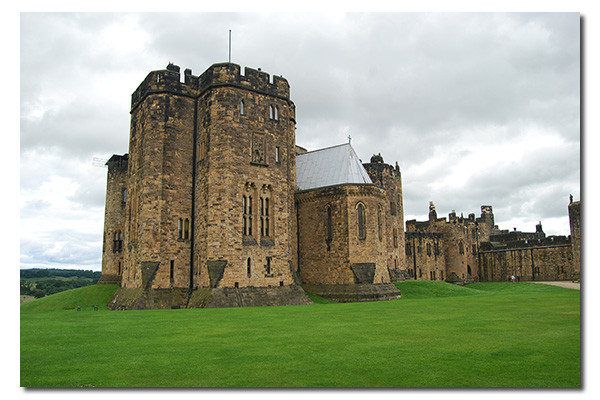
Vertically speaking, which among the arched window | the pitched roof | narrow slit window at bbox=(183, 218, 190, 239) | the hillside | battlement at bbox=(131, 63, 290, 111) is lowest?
the hillside

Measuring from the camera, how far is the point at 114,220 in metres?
45.6

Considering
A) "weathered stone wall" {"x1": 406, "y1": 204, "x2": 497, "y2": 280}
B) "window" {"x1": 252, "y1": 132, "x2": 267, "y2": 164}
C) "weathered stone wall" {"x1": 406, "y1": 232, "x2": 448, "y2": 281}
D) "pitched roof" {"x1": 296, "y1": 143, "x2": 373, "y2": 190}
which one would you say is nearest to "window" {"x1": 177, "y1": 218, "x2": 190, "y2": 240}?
"window" {"x1": 252, "y1": 132, "x2": 267, "y2": 164}

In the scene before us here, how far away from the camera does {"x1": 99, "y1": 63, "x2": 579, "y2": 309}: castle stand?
32.6 meters

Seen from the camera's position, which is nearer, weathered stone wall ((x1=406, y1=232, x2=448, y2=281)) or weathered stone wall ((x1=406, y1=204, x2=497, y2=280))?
weathered stone wall ((x1=406, y1=232, x2=448, y2=281))

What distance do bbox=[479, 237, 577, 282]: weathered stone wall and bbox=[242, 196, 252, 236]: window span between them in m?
42.0

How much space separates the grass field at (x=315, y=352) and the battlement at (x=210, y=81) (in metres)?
21.9

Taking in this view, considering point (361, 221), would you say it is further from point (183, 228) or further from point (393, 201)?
point (393, 201)

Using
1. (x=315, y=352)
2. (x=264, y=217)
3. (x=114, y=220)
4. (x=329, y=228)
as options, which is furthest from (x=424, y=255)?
(x=315, y=352)

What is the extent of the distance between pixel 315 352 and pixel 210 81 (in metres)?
28.2

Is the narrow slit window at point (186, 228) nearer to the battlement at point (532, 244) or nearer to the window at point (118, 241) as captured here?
the window at point (118, 241)

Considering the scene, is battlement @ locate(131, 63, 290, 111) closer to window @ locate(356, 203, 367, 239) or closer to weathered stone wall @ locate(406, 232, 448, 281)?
window @ locate(356, 203, 367, 239)

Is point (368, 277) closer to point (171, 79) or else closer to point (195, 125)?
point (195, 125)

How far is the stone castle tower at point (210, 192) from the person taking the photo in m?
32.4

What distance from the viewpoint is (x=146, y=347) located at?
1223 cm
